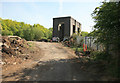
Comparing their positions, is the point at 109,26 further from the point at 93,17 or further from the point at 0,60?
the point at 0,60

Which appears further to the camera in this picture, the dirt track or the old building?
the old building

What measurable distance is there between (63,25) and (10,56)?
17.5 meters

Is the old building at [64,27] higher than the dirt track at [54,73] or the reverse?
higher

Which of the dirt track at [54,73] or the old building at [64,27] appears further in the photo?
the old building at [64,27]

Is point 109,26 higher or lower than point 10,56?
higher

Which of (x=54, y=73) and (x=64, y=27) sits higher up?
(x=64, y=27)

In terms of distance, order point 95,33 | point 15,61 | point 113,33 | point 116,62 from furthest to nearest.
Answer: point 15,61, point 95,33, point 113,33, point 116,62

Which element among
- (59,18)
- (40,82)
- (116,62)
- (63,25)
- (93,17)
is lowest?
(40,82)

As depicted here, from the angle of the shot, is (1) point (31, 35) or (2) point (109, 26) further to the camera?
(1) point (31, 35)

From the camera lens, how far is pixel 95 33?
17.3ft

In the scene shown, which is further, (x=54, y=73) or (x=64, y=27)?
(x=64, y=27)

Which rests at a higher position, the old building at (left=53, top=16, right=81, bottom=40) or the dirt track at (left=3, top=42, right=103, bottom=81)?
the old building at (left=53, top=16, right=81, bottom=40)

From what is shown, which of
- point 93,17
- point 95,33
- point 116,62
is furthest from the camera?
point 93,17

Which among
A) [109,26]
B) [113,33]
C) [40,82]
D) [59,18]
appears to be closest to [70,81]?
[40,82]
